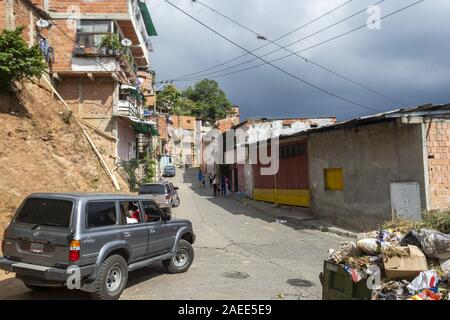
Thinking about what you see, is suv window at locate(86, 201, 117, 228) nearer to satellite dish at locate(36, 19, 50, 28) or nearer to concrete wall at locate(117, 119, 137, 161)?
satellite dish at locate(36, 19, 50, 28)

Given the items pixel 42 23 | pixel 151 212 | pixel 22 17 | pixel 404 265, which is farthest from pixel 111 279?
pixel 42 23

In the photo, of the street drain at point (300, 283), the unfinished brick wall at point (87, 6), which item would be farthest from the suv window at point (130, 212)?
the unfinished brick wall at point (87, 6)

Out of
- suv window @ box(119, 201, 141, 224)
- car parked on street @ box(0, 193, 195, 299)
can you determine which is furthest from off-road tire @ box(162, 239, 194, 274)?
suv window @ box(119, 201, 141, 224)

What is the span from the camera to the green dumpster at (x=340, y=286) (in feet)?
16.1

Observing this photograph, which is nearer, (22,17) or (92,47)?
(22,17)

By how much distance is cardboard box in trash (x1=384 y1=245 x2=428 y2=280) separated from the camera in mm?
5152

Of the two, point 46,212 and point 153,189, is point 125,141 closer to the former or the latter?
point 153,189

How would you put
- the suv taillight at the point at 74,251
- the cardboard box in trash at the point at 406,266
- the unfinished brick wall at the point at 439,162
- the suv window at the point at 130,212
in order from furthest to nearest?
the unfinished brick wall at the point at 439,162
the suv window at the point at 130,212
the suv taillight at the point at 74,251
the cardboard box in trash at the point at 406,266

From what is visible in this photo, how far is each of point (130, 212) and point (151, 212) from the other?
0.68 meters

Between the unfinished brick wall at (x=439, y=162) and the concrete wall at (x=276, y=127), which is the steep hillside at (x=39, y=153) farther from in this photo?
the concrete wall at (x=276, y=127)

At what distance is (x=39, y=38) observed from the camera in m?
22.7

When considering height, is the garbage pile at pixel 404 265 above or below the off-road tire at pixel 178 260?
above

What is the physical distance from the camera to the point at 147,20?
3344 centimetres

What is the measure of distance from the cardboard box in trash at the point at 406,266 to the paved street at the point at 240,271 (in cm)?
219
